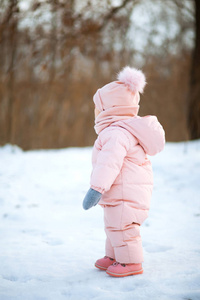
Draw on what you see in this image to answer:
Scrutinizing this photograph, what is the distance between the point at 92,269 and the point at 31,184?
290 cm

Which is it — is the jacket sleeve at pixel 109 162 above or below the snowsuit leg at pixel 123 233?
above

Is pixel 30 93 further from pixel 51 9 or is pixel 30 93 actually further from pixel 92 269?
pixel 92 269

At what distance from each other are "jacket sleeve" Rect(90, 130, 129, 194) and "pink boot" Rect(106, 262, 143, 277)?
53cm

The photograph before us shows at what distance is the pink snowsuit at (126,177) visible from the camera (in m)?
2.22

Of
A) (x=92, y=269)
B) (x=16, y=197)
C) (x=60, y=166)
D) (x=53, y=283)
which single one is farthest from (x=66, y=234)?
(x=60, y=166)

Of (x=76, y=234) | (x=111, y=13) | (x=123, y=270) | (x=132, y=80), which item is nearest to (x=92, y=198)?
(x=123, y=270)

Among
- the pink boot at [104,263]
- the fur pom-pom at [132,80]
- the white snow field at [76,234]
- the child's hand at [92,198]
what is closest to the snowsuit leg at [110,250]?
the pink boot at [104,263]

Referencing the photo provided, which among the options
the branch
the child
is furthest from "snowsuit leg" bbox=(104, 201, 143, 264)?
the branch

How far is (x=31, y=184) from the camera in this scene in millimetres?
5195

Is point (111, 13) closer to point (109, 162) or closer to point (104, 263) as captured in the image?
point (109, 162)

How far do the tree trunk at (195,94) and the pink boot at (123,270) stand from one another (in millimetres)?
6293

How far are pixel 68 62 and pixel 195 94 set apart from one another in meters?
3.30

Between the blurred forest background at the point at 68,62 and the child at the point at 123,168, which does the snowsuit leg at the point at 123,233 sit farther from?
the blurred forest background at the point at 68,62

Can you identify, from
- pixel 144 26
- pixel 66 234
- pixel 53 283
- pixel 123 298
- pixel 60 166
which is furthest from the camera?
pixel 144 26
